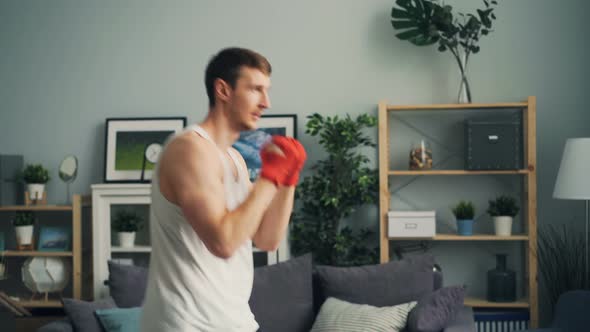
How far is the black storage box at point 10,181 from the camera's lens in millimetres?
4152

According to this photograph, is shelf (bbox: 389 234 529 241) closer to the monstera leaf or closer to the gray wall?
the gray wall

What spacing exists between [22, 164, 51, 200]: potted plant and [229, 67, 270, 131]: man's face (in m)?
3.07

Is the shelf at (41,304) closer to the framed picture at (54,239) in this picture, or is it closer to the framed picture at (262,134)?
the framed picture at (54,239)

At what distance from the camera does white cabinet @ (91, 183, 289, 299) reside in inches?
155

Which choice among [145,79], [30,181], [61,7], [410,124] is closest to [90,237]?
[30,181]

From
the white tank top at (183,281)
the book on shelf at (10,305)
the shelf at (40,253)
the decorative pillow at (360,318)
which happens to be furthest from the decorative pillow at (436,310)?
the shelf at (40,253)

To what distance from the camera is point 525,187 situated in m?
3.89

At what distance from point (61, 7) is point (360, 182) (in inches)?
94.8

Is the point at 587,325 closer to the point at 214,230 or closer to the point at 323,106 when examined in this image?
the point at 323,106

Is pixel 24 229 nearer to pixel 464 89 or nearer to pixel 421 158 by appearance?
pixel 421 158

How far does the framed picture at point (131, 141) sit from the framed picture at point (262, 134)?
47 centimetres

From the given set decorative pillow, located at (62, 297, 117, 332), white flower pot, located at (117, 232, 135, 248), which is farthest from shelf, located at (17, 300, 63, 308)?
decorative pillow, located at (62, 297, 117, 332)

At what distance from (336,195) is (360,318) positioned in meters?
0.94

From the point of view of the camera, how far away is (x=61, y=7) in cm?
444
